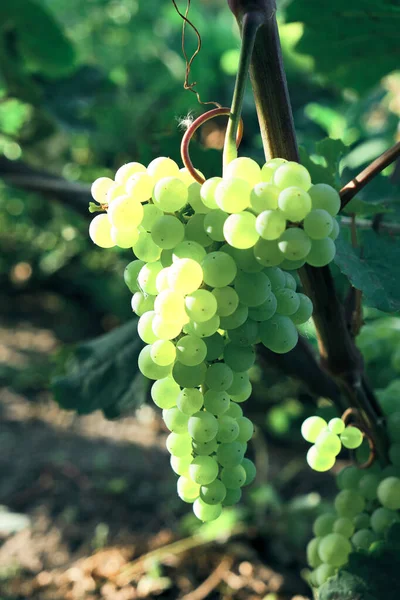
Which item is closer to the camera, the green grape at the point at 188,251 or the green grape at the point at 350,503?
the green grape at the point at 188,251

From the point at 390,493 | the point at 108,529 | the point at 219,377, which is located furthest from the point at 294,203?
the point at 108,529

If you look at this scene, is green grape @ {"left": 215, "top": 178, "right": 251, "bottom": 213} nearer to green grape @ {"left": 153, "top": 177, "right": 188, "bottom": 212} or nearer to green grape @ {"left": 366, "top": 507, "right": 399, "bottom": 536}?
green grape @ {"left": 153, "top": 177, "right": 188, "bottom": 212}

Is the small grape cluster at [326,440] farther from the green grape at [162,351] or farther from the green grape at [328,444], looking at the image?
the green grape at [162,351]

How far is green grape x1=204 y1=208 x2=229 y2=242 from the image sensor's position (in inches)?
14.0

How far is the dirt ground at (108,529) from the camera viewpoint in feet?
2.99

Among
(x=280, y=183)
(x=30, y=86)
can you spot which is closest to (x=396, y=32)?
(x=280, y=183)

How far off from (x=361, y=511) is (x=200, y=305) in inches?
14.9

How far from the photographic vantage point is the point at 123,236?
1.21 feet

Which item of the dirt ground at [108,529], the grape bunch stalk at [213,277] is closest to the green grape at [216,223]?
the grape bunch stalk at [213,277]

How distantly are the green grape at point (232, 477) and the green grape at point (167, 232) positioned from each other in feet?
0.53

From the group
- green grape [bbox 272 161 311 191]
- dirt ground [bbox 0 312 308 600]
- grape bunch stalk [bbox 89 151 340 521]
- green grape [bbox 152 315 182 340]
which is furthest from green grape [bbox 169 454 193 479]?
dirt ground [bbox 0 312 308 600]

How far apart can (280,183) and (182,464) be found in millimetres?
210

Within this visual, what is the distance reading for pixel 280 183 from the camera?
1.11ft

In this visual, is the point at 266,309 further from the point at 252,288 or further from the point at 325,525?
the point at 325,525
